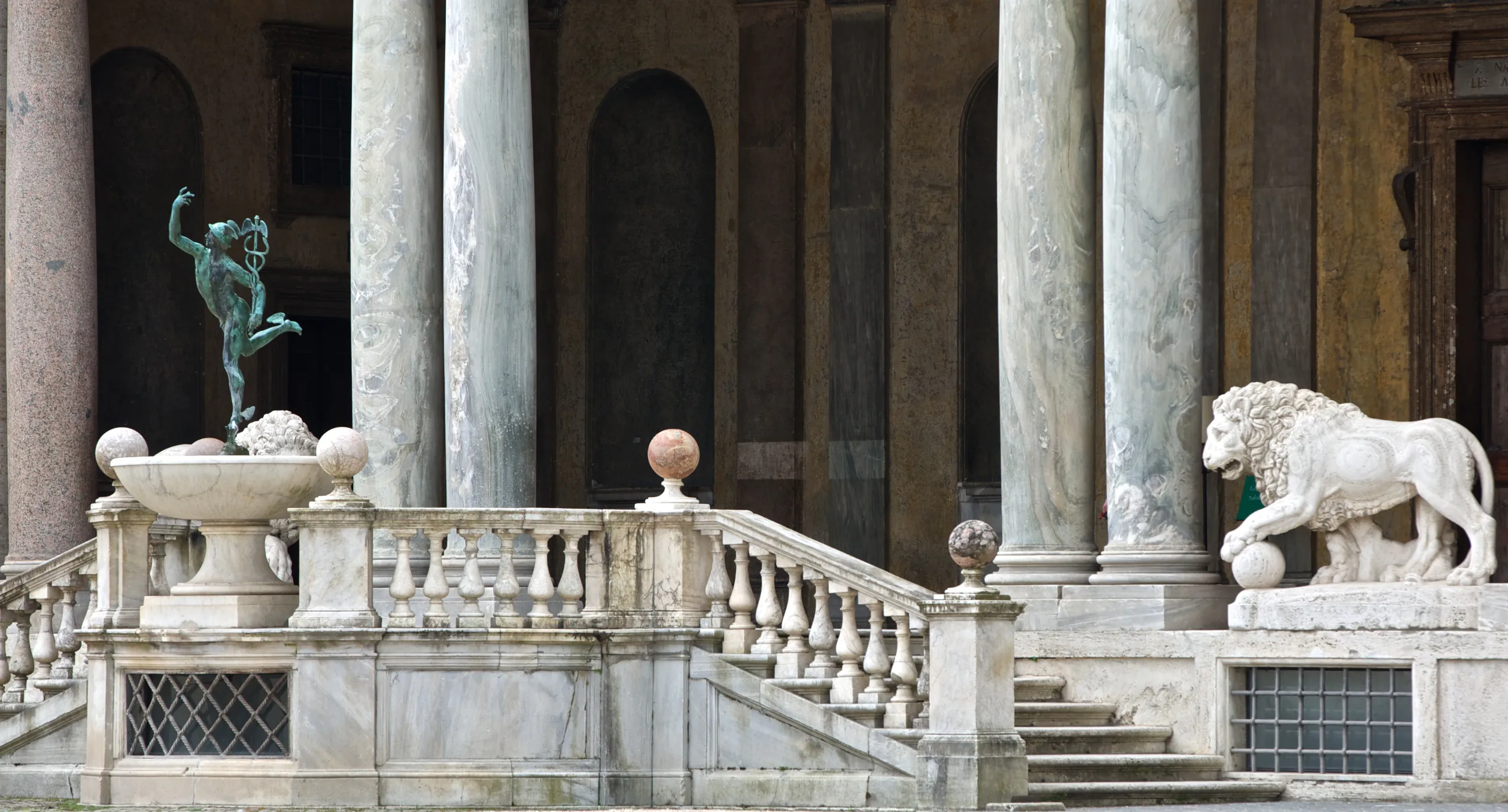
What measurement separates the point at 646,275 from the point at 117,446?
8.90 m

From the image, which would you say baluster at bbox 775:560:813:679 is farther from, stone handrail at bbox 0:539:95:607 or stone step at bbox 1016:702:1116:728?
stone handrail at bbox 0:539:95:607

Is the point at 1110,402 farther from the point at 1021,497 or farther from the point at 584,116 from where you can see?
the point at 584,116

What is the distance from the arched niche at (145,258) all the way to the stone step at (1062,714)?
1053 cm

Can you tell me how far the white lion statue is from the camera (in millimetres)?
14805

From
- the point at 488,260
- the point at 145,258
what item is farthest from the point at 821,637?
the point at 145,258

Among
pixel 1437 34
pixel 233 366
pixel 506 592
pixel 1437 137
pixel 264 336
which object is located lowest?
pixel 506 592

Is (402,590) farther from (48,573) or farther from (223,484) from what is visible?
(48,573)

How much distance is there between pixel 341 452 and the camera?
14438mm

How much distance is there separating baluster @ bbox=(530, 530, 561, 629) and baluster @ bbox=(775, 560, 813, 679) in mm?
1343

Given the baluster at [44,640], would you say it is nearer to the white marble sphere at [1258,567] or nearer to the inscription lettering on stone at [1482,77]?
the white marble sphere at [1258,567]

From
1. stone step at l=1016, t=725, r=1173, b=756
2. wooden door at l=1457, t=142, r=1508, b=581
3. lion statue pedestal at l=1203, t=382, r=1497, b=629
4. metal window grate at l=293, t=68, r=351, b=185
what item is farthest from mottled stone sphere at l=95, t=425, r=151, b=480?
wooden door at l=1457, t=142, r=1508, b=581

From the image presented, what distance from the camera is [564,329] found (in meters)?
23.9

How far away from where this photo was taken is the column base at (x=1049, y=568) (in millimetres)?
15805

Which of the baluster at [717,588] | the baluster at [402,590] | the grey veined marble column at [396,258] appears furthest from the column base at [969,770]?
the grey veined marble column at [396,258]
